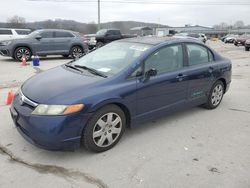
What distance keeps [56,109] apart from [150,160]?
1.37 metres

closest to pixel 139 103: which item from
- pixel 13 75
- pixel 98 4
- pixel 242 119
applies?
pixel 242 119

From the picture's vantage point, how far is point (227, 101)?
627cm

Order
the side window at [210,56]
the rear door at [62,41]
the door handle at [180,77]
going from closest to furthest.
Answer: the door handle at [180,77], the side window at [210,56], the rear door at [62,41]

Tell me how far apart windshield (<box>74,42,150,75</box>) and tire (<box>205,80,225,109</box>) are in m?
1.91

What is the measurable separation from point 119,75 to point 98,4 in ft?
113

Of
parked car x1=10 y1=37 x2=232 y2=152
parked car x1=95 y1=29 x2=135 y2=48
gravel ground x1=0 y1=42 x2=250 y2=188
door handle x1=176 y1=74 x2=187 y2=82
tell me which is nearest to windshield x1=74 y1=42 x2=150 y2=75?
parked car x1=10 y1=37 x2=232 y2=152

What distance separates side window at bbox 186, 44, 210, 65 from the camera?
4.87 meters

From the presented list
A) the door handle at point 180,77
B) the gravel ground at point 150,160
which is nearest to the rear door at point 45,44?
the gravel ground at point 150,160

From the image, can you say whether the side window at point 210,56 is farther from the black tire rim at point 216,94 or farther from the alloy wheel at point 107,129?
the alloy wheel at point 107,129

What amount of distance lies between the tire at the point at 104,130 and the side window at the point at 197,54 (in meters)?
1.89

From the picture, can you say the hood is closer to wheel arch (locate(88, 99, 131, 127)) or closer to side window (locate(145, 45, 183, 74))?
wheel arch (locate(88, 99, 131, 127))

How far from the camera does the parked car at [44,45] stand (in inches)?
508

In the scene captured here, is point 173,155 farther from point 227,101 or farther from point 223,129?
point 227,101

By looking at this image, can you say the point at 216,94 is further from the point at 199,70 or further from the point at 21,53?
the point at 21,53
